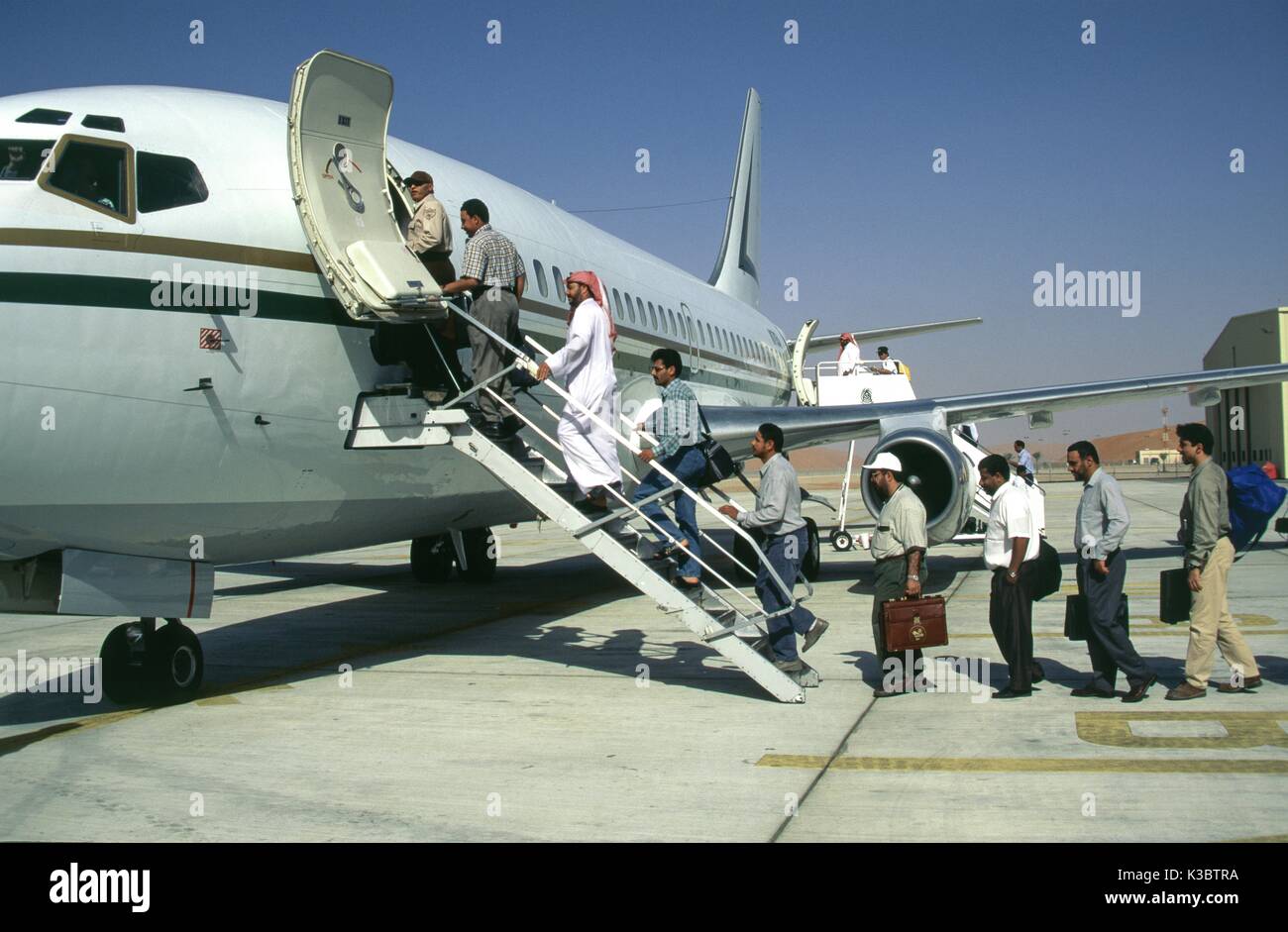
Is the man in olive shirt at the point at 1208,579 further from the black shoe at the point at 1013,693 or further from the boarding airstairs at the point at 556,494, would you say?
the boarding airstairs at the point at 556,494

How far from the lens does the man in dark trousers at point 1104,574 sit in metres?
7.52

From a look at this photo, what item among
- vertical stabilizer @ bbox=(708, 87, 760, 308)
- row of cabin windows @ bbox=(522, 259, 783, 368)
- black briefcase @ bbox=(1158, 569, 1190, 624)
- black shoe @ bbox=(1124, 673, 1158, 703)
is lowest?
black shoe @ bbox=(1124, 673, 1158, 703)

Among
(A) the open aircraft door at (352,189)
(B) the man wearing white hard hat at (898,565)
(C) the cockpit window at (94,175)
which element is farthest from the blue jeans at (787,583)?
(C) the cockpit window at (94,175)

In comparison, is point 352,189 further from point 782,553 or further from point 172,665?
point 782,553

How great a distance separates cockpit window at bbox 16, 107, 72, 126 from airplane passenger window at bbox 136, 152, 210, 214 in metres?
0.46

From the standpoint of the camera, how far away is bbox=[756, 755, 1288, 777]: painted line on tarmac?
19.4 feet

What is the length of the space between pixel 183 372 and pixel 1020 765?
5.31 m

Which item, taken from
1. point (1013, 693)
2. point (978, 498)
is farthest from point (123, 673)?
point (978, 498)

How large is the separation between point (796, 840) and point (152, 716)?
488cm

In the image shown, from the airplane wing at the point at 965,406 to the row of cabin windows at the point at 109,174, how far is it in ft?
24.1

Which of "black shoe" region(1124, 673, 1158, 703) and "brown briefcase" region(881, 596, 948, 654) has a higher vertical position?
"brown briefcase" region(881, 596, 948, 654)

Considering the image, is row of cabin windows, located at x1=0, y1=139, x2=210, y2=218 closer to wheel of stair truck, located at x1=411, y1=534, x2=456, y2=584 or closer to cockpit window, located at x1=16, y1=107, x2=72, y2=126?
A: cockpit window, located at x1=16, y1=107, x2=72, y2=126

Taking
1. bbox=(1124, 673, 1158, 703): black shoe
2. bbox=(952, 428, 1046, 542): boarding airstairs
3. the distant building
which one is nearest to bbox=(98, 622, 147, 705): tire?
bbox=(952, 428, 1046, 542): boarding airstairs

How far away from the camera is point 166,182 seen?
7.26 metres
